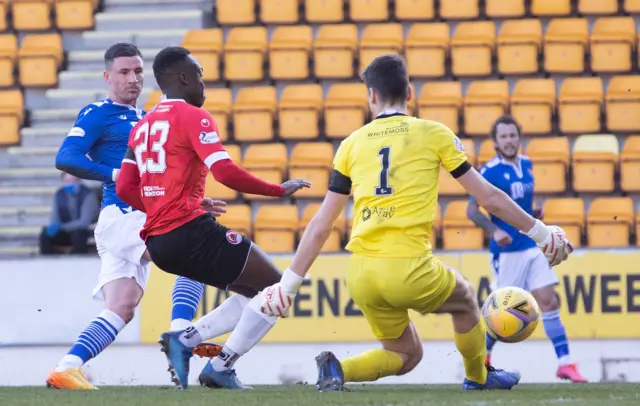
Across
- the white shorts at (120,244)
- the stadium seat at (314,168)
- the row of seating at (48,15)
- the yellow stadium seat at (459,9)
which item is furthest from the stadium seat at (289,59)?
the white shorts at (120,244)

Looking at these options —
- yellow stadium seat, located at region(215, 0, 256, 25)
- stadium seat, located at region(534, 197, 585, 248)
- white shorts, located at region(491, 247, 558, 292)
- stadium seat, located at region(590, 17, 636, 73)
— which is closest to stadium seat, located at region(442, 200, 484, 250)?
stadium seat, located at region(534, 197, 585, 248)

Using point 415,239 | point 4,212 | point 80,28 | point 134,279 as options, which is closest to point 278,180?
point 4,212

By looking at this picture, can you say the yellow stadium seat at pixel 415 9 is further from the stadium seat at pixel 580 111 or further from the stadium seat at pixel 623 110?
the stadium seat at pixel 623 110

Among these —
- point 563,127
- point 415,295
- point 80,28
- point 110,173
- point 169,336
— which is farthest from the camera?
point 80,28

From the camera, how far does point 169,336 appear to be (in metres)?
6.30

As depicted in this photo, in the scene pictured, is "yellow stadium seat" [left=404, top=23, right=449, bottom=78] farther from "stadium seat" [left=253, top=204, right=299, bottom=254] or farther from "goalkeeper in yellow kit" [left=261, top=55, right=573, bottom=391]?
"goalkeeper in yellow kit" [left=261, top=55, right=573, bottom=391]

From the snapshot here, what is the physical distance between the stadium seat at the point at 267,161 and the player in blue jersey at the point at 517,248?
347cm

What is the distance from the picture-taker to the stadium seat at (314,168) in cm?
1218

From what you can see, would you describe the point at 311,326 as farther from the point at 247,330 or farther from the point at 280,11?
the point at 280,11

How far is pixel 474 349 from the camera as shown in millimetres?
5887

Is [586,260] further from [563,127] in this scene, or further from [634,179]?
[563,127]

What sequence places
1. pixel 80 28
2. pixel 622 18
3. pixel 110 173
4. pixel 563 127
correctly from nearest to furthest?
pixel 110 173, pixel 563 127, pixel 622 18, pixel 80 28

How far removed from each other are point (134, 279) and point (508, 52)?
7417 millimetres

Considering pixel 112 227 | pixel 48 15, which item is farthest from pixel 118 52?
pixel 48 15
